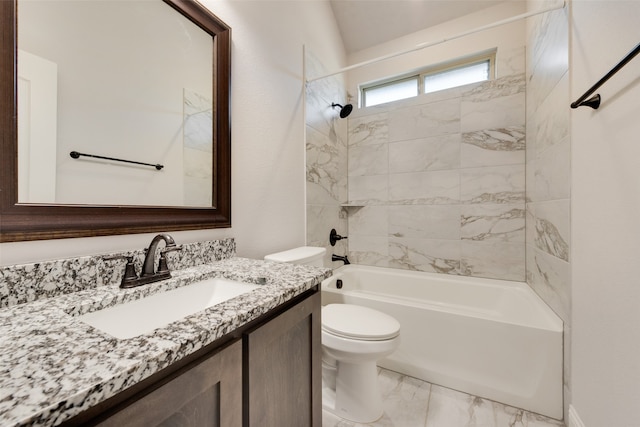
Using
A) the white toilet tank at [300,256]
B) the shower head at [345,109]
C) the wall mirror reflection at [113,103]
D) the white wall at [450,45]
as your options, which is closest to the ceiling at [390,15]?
the white wall at [450,45]

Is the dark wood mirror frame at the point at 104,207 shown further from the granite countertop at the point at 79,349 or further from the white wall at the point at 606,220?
the white wall at the point at 606,220

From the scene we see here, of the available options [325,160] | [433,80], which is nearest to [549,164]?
[433,80]

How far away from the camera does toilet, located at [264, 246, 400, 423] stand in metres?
1.24

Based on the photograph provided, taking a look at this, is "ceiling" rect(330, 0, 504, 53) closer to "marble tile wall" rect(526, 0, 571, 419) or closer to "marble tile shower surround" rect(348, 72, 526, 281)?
"marble tile wall" rect(526, 0, 571, 419)

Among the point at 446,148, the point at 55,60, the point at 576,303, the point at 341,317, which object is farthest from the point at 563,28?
the point at 55,60

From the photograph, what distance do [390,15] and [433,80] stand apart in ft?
2.33

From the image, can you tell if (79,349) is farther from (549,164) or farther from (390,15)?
(390,15)

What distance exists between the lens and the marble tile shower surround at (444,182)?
6.78 ft

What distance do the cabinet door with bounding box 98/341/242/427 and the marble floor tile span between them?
3.31 feet

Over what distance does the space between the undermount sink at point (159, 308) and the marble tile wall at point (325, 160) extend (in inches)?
41.5

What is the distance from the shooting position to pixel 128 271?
2.72 ft

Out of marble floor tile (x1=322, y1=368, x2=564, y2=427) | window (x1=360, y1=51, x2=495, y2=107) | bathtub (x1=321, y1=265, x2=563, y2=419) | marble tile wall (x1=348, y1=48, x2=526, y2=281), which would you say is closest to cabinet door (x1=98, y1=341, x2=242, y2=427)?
marble floor tile (x1=322, y1=368, x2=564, y2=427)

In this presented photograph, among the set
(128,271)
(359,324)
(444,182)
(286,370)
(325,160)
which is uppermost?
(325,160)

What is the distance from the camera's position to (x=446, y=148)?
89.7 inches
